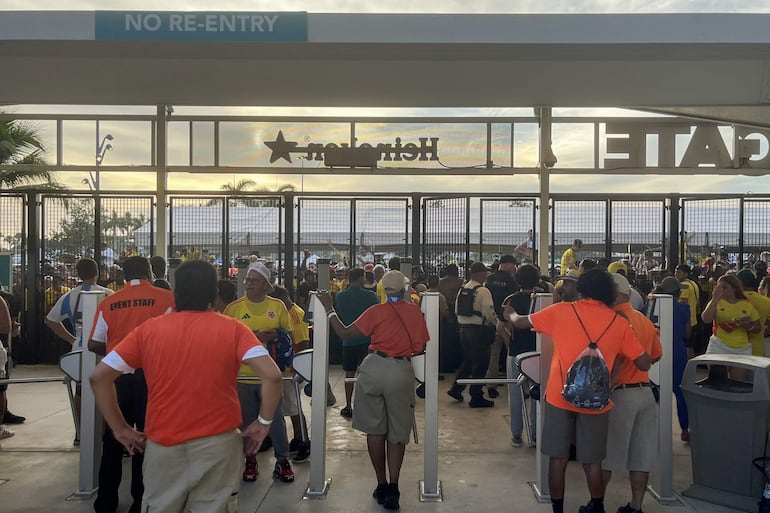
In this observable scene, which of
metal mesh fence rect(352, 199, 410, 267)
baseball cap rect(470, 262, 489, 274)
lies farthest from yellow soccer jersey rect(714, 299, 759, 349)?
metal mesh fence rect(352, 199, 410, 267)

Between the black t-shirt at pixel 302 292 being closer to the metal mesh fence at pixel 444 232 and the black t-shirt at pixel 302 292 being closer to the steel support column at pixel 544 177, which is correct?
the metal mesh fence at pixel 444 232

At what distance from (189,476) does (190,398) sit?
1.22ft

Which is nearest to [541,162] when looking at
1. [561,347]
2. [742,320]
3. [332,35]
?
[742,320]

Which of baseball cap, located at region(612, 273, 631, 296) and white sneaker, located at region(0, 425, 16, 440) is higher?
baseball cap, located at region(612, 273, 631, 296)

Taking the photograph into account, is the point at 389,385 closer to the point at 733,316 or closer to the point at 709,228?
the point at 733,316

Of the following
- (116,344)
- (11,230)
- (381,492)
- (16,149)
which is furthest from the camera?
(16,149)

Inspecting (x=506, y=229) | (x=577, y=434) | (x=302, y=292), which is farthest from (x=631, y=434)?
(x=302, y=292)

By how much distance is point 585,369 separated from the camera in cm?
413

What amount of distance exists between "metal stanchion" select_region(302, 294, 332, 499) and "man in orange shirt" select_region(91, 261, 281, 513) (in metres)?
1.98

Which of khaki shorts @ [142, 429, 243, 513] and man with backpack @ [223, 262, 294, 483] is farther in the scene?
man with backpack @ [223, 262, 294, 483]

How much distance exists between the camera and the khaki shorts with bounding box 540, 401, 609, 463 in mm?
4316

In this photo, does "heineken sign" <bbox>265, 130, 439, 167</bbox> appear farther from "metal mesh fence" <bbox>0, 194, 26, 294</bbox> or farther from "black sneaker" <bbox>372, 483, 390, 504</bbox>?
"black sneaker" <bbox>372, 483, 390, 504</bbox>

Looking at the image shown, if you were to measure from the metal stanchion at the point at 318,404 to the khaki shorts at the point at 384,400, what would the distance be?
0.39 m

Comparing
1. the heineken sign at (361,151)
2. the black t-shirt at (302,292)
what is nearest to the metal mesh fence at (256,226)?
the black t-shirt at (302,292)
